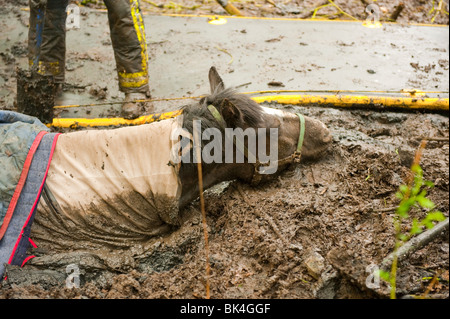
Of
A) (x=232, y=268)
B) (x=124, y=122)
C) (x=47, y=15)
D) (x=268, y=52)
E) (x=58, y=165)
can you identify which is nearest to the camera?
(x=232, y=268)

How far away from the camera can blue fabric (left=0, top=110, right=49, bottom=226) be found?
2973mm

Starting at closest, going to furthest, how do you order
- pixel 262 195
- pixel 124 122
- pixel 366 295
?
1. pixel 366 295
2. pixel 262 195
3. pixel 124 122

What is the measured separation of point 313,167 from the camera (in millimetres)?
3619

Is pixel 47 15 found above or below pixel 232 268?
above

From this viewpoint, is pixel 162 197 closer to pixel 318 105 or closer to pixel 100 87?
pixel 318 105

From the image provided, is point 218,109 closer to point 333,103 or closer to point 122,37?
point 333,103

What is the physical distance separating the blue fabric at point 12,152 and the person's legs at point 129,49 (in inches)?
52.7

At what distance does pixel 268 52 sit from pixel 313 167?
7.78ft

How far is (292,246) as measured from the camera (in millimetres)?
2920

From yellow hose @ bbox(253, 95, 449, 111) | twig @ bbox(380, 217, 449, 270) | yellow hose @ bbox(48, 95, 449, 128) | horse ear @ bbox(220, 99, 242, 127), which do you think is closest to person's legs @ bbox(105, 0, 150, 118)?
yellow hose @ bbox(48, 95, 449, 128)

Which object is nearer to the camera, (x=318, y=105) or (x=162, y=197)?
(x=162, y=197)

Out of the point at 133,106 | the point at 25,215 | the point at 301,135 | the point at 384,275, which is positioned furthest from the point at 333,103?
the point at 25,215

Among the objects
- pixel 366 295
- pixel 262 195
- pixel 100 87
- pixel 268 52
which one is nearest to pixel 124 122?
pixel 100 87

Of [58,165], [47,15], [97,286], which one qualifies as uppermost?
[47,15]
